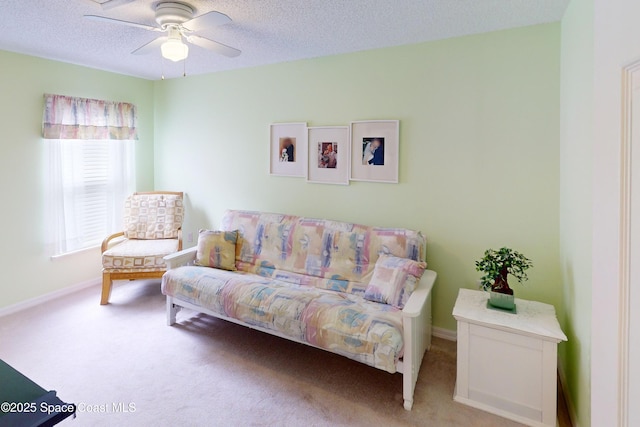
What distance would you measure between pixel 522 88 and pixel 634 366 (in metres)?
2.36

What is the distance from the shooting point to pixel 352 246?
9.83 feet

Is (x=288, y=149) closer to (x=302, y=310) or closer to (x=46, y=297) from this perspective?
(x=302, y=310)

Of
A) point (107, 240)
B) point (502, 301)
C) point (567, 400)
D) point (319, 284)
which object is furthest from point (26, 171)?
point (567, 400)

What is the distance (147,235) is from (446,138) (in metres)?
3.24

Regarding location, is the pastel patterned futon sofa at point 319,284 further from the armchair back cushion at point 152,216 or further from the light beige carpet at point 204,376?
the armchair back cushion at point 152,216

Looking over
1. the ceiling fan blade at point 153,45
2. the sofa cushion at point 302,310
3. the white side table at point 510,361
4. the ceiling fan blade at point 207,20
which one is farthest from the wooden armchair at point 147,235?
the white side table at point 510,361

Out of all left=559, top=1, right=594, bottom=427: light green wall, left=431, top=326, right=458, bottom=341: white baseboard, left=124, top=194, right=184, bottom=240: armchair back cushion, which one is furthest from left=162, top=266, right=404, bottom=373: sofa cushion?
left=124, top=194, right=184, bottom=240: armchair back cushion

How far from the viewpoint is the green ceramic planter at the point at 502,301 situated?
2.21m

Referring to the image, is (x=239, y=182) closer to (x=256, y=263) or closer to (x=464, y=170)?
(x=256, y=263)

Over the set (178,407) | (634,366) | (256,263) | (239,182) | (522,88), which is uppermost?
(522,88)

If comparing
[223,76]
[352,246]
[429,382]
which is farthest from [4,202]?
[429,382]

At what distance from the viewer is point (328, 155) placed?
3389 millimetres

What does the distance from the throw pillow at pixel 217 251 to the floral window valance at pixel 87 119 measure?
1.73m

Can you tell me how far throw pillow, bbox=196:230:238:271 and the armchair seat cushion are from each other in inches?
20.3
